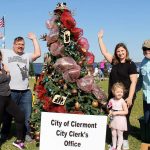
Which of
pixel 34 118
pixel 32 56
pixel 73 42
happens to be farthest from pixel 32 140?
pixel 73 42

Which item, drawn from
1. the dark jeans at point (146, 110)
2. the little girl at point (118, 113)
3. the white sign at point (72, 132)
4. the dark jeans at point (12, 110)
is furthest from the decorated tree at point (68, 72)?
the white sign at point (72, 132)

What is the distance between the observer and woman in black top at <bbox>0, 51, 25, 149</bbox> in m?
6.86

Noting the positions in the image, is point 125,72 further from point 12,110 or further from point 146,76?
point 12,110

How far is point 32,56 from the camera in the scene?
765cm

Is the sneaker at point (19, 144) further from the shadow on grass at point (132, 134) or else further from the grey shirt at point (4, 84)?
the shadow on grass at point (132, 134)

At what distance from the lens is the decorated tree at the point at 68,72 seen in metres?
7.08

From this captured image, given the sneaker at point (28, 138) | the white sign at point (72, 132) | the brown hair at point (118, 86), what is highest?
the brown hair at point (118, 86)

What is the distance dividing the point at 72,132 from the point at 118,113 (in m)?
1.41

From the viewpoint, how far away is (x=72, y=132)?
226 inches

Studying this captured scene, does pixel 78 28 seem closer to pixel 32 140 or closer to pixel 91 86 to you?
pixel 91 86

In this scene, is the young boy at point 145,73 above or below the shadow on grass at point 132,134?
above

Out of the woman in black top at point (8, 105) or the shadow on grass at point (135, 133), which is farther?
the shadow on grass at point (135, 133)

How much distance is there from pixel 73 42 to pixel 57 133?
2.02 m

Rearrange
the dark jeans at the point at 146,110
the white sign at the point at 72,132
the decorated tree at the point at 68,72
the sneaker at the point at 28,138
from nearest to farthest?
the white sign at the point at 72,132, the decorated tree at the point at 68,72, the dark jeans at the point at 146,110, the sneaker at the point at 28,138
